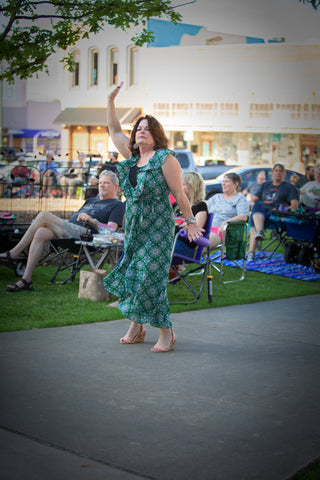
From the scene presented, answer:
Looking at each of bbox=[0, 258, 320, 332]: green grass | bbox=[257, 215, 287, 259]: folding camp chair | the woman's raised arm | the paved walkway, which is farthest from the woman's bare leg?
bbox=[257, 215, 287, 259]: folding camp chair

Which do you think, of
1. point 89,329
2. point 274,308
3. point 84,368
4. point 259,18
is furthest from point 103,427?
point 259,18

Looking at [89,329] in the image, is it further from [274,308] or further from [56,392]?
[274,308]

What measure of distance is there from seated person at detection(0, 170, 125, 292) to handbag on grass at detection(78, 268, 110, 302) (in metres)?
0.72

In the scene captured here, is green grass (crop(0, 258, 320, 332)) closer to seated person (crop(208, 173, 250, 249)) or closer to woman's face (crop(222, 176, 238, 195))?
seated person (crop(208, 173, 250, 249))

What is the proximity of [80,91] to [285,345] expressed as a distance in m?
27.6

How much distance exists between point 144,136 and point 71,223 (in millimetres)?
3061

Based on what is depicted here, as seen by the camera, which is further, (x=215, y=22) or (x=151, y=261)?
(x=215, y=22)

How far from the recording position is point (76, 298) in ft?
22.1

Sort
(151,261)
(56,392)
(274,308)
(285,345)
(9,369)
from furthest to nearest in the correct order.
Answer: (274,308) → (285,345) → (151,261) → (9,369) → (56,392)

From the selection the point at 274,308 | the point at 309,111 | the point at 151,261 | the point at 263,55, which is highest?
the point at 263,55

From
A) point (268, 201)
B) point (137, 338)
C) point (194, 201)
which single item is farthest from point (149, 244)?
point (268, 201)

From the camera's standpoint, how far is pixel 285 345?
509 centimetres

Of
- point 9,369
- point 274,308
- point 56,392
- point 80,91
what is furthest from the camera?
point 80,91

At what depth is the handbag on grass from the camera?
6602mm
